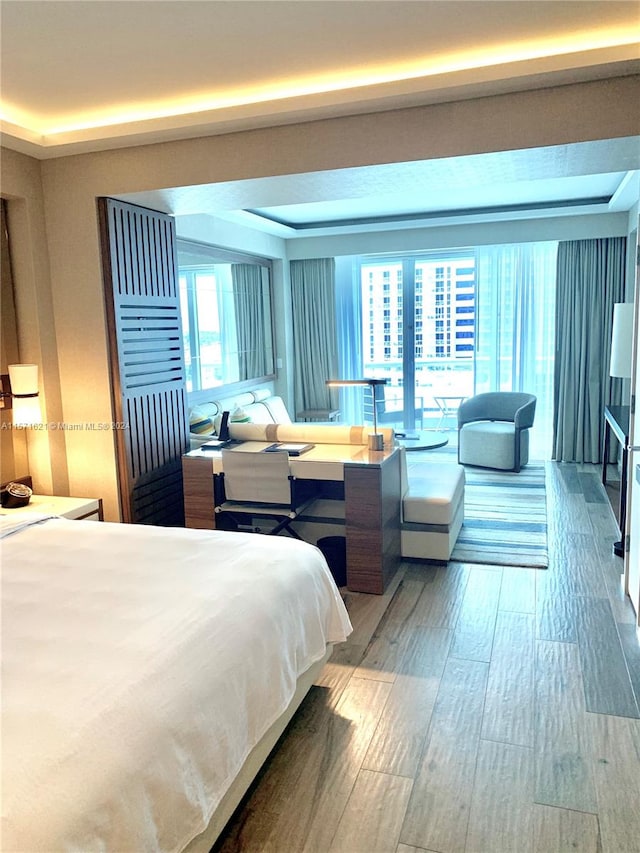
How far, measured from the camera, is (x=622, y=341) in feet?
14.2

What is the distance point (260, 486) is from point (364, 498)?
597 millimetres

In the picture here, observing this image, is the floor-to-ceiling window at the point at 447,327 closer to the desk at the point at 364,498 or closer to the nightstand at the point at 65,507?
the desk at the point at 364,498

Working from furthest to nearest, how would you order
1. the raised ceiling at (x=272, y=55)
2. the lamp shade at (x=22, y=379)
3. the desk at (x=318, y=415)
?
the desk at (x=318, y=415), the lamp shade at (x=22, y=379), the raised ceiling at (x=272, y=55)

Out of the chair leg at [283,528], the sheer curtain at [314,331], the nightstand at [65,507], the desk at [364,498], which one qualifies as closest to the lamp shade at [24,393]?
the nightstand at [65,507]

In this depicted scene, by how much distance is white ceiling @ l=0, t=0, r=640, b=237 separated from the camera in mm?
2344

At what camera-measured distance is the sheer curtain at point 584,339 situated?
20.5 ft

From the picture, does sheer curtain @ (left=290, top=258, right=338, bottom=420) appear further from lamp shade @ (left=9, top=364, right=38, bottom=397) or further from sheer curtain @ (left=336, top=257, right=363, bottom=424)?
lamp shade @ (left=9, top=364, right=38, bottom=397)

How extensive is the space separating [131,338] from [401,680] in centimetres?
251

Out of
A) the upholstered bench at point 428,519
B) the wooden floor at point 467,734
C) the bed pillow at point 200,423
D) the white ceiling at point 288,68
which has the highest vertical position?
the white ceiling at point 288,68

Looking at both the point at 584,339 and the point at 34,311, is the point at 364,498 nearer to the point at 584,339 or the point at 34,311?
the point at 34,311

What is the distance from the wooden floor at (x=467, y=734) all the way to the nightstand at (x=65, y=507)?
1.55m

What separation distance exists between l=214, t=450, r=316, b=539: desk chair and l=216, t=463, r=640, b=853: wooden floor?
2.06 ft

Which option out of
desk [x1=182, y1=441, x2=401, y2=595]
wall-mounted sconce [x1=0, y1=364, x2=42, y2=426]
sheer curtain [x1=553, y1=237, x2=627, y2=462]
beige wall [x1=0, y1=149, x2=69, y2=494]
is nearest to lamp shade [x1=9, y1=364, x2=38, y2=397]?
wall-mounted sconce [x1=0, y1=364, x2=42, y2=426]

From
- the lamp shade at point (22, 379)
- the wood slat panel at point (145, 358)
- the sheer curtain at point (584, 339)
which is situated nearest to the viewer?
the lamp shade at point (22, 379)
